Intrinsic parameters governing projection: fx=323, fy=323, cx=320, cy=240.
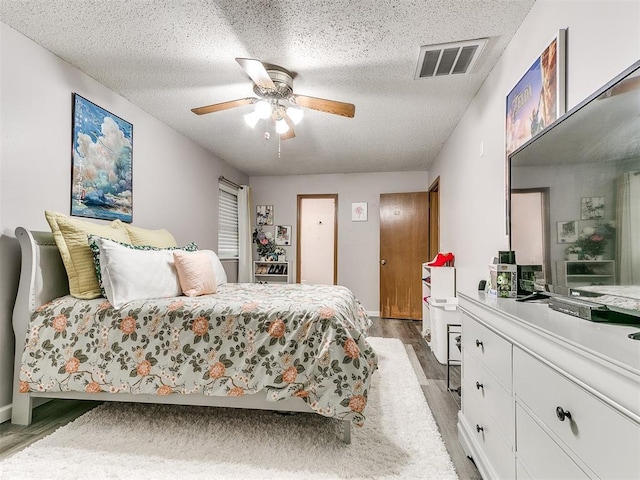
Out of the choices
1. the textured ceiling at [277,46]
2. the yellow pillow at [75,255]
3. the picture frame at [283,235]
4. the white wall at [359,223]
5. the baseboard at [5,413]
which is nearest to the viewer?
the textured ceiling at [277,46]

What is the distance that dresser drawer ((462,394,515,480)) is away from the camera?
118 centimetres

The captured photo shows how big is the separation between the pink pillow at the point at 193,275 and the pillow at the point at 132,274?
0.06m

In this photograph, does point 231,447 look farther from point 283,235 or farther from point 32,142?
point 283,235

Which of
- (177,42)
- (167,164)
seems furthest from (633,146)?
(167,164)

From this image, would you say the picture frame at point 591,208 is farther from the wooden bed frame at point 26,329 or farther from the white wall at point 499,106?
the wooden bed frame at point 26,329

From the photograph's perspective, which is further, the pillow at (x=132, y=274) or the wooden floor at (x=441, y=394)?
the pillow at (x=132, y=274)

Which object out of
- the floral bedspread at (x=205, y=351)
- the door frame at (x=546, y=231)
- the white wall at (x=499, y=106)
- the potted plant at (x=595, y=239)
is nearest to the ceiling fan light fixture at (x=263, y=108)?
the floral bedspread at (x=205, y=351)

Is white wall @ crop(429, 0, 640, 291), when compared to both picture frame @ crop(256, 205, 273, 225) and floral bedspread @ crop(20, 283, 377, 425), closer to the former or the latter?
floral bedspread @ crop(20, 283, 377, 425)

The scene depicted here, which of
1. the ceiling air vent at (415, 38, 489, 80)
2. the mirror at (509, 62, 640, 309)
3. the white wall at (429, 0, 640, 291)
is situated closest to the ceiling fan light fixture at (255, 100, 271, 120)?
the ceiling air vent at (415, 38, 489, 80)

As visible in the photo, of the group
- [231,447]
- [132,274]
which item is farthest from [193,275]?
[231,447]

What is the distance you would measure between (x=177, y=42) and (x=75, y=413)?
8.12 ft

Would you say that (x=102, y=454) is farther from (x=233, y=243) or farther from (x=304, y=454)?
(x=233, y=243)

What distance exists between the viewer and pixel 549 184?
4.31ft

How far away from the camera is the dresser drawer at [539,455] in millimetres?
821
